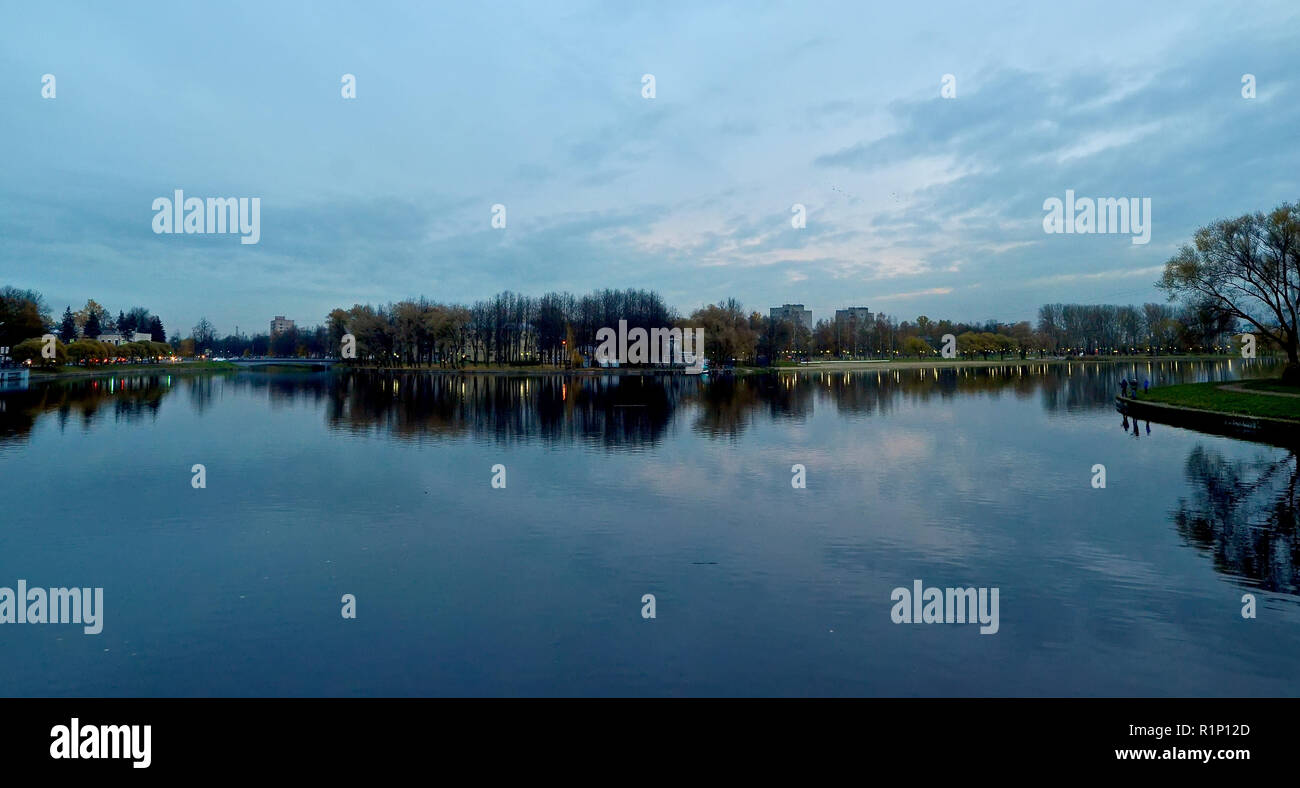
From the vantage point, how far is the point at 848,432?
2989cm

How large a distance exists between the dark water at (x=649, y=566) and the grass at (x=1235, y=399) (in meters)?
6.80

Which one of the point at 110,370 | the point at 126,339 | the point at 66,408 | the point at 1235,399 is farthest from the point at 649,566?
the point at 126,339

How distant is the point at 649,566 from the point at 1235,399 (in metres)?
36.1

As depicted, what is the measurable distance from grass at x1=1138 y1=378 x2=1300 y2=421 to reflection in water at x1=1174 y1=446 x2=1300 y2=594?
11.6 metres

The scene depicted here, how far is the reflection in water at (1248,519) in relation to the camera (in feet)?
35.4

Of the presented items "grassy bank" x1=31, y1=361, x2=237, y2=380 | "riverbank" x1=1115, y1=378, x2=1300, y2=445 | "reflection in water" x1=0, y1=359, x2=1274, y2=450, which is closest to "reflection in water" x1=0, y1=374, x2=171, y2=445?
"reflection in water" x1=0, y1=359, x2=1274, y2=450

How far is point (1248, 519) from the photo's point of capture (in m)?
13.9

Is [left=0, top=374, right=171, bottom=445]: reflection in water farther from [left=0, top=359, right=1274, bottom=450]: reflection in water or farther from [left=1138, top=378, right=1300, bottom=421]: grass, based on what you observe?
[left=1138, top=378, right=1300, bottom=421]: grass

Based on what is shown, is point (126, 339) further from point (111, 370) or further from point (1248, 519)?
point (1248, 519)

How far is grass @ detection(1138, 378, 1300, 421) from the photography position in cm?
2983
